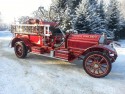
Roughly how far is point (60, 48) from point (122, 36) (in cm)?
2228

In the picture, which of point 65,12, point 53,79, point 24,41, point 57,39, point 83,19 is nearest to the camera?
point 53,79

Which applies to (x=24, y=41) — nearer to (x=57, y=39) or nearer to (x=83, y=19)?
(x=57, y=39)

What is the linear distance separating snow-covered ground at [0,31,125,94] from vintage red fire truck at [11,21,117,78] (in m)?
→ 0.43

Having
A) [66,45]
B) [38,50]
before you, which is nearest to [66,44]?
[66,45]

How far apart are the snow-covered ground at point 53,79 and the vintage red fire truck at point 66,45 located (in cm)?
43

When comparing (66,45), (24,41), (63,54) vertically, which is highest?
A: (24,41)

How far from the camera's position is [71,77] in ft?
21.6

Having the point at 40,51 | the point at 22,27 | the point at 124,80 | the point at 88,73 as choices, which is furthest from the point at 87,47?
the point at 22,27

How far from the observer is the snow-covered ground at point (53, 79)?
5.48 m

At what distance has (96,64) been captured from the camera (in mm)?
6734

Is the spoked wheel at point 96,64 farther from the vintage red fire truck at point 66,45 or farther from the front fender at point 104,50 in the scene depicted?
the front fender at point 104,50

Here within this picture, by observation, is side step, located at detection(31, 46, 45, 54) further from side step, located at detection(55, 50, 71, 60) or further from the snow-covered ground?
side step, located at detection(55, 50, 71, 60)

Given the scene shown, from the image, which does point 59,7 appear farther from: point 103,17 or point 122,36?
point 122,36

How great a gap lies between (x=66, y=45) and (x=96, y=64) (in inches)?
66.7
